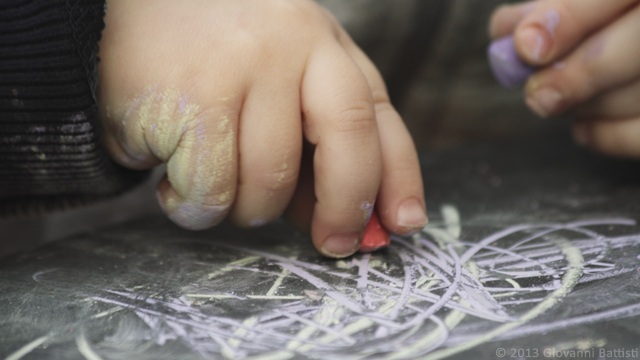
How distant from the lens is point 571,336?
13.3 inches

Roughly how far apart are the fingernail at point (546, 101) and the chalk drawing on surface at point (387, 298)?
0.21m

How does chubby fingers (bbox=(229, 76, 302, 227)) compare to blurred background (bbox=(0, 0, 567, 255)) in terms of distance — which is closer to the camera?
chubby fingers (bbox=(229, 76, 302, 227))

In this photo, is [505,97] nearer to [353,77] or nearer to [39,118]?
[353,77]

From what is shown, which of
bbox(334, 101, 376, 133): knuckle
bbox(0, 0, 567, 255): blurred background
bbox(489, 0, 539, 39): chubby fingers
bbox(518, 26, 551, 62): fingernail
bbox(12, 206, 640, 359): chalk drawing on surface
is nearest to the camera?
bbox(12, 206, 640, 359): chalk drawing on surface

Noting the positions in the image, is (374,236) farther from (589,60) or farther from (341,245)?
(589,60)

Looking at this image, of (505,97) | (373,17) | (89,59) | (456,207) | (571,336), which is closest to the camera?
(571,336)

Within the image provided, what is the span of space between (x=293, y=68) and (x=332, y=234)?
0.57ft

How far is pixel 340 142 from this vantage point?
458 millimetres

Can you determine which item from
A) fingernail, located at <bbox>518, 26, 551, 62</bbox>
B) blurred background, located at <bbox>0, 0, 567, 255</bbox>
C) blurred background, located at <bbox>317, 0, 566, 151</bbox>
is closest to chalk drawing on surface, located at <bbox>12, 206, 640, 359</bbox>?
fingernail, located at <bbox>518, 26, 551, 62</bbox>

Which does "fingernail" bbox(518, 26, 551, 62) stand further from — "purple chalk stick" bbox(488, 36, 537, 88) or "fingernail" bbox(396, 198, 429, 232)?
"fingernail" bbox(396, 198, 429, 232)

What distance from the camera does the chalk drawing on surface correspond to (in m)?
0.35

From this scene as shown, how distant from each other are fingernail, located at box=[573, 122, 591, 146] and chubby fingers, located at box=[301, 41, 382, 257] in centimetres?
49

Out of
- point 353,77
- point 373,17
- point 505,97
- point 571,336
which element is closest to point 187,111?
point 353,77

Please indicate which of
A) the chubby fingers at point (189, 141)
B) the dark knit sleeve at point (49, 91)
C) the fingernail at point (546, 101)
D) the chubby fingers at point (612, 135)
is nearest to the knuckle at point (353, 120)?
the chubby fingers at point (189, 141)
